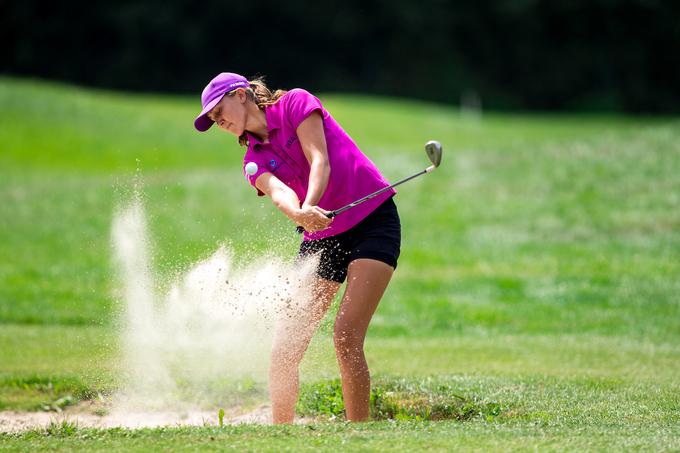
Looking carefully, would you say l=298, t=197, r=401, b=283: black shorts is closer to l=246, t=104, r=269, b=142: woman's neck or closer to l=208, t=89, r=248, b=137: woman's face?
l=246, t=104, r=269, b=142: woman's neck

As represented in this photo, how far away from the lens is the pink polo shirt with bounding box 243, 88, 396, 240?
212 inches

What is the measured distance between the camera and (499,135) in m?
29.8

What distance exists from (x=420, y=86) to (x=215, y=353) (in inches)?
1833

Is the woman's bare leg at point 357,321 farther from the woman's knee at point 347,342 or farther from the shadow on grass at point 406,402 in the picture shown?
the shadow on grass at point 406,402

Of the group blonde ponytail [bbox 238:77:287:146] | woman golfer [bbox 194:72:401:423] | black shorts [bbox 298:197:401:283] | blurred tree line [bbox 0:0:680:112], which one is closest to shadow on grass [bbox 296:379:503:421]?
woman golfer [bbox 194:72:401:423]

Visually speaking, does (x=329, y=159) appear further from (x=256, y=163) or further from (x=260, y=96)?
(x=260, y=96)

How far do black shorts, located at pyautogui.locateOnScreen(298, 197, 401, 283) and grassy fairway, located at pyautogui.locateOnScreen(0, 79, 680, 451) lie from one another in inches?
33.8

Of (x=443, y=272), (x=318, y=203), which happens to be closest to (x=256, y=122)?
(x=318, y=203)

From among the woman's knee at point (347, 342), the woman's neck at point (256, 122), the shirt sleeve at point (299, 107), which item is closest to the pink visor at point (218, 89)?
the woman's neck at point (256, 122)

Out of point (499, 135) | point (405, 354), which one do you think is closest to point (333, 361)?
point (405, 354)

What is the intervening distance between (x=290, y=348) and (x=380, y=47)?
160 ft

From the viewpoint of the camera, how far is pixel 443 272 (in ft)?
41.7

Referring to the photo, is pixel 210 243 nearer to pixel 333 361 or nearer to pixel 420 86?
pixel 333 361

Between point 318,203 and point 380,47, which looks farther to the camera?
point 380,47
